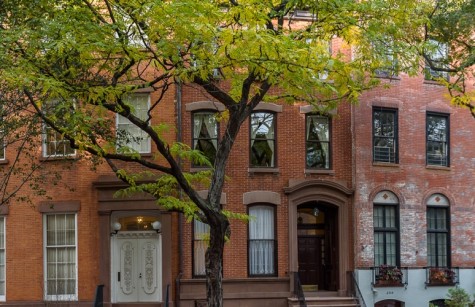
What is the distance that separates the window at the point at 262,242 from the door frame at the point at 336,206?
1.88 ft

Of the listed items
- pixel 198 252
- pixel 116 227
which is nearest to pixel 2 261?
pixel 116 227

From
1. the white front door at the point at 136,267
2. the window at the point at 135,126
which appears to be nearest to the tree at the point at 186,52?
the window at the point at 135,126

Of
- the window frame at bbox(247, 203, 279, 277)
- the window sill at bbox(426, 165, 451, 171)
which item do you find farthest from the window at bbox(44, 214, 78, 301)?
the window sill at bbox(426, 165, 451, 171)

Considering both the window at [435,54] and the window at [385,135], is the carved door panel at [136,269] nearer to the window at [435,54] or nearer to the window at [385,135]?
the window at [385,135]

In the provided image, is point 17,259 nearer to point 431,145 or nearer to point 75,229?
point 75,229

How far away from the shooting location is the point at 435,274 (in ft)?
88.1

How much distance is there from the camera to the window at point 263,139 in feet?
83.6

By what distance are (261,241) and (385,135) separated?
5.63 metres

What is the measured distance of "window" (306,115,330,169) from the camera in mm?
25906

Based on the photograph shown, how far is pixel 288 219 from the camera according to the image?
25375 millimetres

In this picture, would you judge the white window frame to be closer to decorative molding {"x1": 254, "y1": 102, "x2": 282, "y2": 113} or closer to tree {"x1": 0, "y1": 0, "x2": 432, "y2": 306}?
tree {"x1": 0, "y1": 0, "x2": 432, "y2": 306}

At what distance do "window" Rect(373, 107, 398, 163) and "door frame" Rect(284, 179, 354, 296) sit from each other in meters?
1.91

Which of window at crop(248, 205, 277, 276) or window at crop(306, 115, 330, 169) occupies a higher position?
window at crop(306, 115, 330, 169)

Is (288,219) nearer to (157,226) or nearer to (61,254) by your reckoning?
(157,226)
